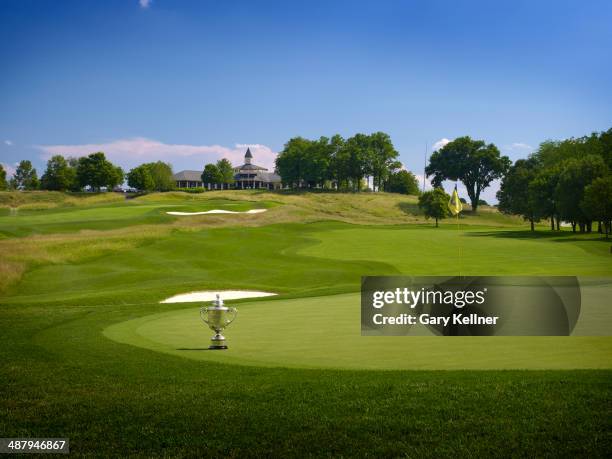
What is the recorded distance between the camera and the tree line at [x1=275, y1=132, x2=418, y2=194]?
476 ft

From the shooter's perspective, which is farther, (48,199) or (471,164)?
(471,164)

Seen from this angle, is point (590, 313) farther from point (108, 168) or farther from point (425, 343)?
point (108, 168)

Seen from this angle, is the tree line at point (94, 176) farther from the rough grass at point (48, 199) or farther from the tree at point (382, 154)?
the tree at point (382, 154)

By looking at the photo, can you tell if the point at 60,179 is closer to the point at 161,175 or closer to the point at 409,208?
the point at 161,175

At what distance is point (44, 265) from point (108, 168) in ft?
292

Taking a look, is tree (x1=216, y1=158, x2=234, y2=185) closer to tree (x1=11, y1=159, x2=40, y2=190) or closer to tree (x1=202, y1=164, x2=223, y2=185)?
tree (x1=202, y1=164, x2=223, y2=185)

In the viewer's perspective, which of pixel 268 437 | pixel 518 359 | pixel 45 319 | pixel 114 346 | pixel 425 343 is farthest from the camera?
pixel 45 319

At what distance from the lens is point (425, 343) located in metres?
11.8

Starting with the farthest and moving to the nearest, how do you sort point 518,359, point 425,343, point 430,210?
point 430,210
point 425,343
point 518,359

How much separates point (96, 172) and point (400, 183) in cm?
7953

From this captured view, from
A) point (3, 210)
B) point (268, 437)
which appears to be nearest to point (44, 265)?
point (268, 437)

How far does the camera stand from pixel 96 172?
11862 cm

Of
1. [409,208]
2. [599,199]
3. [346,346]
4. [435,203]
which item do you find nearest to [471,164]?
[409,208]

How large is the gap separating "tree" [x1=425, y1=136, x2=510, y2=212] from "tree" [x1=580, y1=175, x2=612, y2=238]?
62.2 meters
